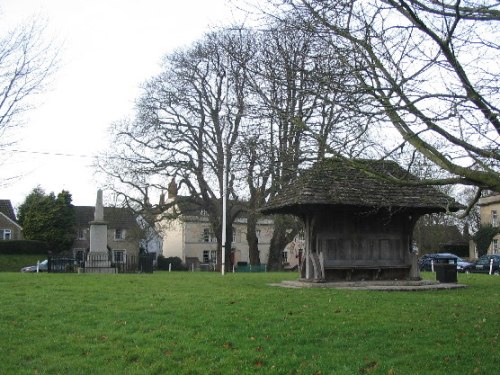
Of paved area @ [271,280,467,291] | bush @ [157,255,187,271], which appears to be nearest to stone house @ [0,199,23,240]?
bush @ [157,255,187,271]

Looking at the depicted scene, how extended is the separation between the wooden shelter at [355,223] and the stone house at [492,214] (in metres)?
42.1

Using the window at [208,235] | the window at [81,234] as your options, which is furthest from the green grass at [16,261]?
the window at [208,235]

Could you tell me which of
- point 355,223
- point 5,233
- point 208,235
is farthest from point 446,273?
point 5,233

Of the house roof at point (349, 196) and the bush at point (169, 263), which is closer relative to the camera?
the house roof at point (349, 196)

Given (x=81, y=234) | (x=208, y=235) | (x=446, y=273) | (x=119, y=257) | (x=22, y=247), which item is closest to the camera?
(x=446, y=273)

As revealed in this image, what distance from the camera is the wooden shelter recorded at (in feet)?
65.1

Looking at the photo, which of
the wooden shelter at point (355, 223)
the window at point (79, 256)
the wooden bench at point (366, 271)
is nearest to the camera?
the wooden shelter at point (355, 223)

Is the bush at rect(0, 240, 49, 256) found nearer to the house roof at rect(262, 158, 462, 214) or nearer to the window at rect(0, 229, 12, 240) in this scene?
the window at rect(0, 229, 12, 240)

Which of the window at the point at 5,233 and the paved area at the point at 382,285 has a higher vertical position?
the window at the point at 5,233

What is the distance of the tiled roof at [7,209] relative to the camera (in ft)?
244

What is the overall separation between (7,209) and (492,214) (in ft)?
187

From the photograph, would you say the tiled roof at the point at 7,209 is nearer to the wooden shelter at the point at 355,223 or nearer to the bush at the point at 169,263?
the bush at the point at 169,263

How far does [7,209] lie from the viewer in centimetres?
7588

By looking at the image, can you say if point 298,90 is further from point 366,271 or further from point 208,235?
point 208,235
